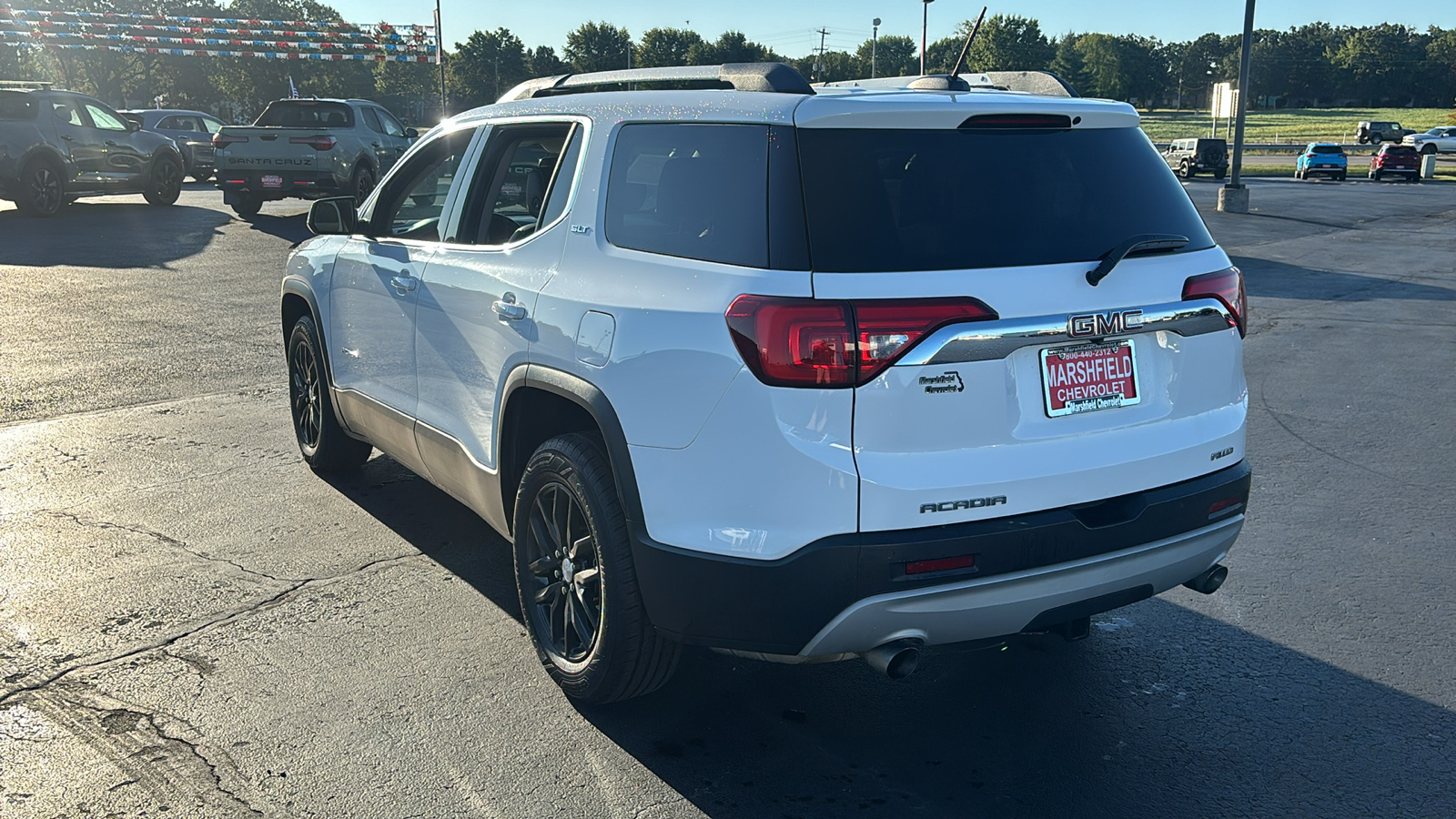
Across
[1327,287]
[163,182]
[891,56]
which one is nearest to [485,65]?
[891,56]

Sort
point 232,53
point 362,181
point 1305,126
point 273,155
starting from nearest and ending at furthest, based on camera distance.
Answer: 1. point 273,155
2. point 362,181
3. point 232,53
4. point 1305,126

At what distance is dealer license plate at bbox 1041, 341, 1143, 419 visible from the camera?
10.1ft

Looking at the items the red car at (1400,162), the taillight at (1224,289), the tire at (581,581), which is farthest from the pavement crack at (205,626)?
the red car at (1400,162)

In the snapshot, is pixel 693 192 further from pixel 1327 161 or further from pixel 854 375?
pixel 1327 161

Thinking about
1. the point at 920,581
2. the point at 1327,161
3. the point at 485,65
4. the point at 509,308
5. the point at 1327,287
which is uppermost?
the point at 485,65

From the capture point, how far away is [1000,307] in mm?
2959

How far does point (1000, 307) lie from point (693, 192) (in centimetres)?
92

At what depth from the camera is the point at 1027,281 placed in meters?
3.02

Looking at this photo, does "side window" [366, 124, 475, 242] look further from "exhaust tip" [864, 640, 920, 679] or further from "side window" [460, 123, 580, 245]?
"exhaust tip" [864, 640, 920, 679]

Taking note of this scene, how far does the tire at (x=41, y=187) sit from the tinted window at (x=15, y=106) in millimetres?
723

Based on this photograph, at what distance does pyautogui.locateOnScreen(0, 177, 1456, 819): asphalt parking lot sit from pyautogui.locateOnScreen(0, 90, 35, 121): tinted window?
14052 mm

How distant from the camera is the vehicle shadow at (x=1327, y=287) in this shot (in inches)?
518

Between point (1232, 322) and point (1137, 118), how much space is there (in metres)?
0.67

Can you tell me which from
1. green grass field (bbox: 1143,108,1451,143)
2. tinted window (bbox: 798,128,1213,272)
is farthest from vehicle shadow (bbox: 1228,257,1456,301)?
green grass field (bbox: 1143,108,1451,143)
